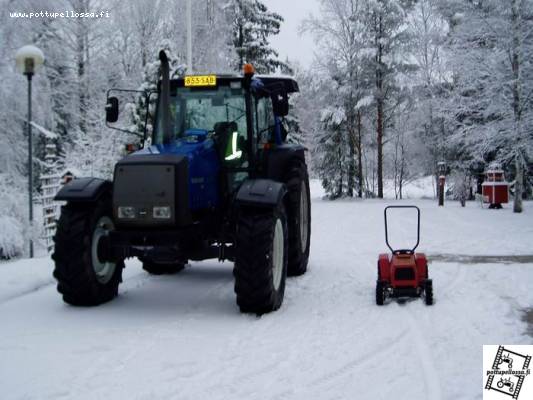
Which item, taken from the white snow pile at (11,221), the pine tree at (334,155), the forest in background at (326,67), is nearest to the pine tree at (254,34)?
the forest in background at (326,67)

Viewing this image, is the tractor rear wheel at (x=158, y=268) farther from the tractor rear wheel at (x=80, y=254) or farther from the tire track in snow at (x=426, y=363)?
the tire track in snow at (x=426, y=363)

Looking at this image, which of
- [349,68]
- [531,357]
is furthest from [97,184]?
[349,68]

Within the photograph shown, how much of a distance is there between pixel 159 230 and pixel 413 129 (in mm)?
29987

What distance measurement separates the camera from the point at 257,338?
17.2ft

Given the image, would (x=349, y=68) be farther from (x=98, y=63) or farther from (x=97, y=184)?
(x=97, y=184)

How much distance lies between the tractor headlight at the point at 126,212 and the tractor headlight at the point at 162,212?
24 centimetres

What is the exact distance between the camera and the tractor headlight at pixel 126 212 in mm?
6172

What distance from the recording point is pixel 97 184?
6.64 meters

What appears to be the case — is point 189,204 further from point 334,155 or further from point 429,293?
point 334,155

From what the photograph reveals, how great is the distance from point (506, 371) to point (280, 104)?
464 centimetres

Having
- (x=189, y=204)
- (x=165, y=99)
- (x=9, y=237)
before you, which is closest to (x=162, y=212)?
(x=189, y=204)

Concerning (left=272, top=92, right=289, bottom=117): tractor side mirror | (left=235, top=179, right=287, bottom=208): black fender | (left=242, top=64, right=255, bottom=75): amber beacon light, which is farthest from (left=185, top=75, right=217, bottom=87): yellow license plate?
(left=235, top=179, right=287, bottom=208): black fender

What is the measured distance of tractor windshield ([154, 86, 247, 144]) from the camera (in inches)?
286

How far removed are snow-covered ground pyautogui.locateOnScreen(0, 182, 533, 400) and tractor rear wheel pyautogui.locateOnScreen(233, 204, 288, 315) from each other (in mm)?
177
